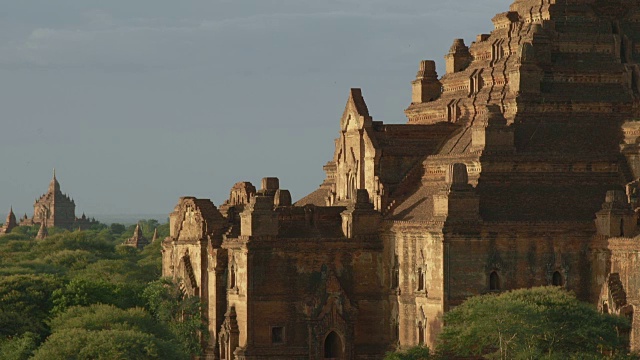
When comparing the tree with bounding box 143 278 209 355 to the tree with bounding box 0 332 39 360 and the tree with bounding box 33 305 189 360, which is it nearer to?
the tree with bounding box 33 305 189 360

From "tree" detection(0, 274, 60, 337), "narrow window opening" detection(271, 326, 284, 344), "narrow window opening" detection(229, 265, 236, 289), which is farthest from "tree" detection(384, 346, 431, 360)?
"tree" detection(0, 274, 60, 337)

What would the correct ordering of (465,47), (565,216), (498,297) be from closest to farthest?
(498,297)
(565,216)
(465,47)

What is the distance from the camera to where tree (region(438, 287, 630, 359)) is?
2985 inches

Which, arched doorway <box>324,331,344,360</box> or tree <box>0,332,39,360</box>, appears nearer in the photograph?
arched doorway <box>324,331,344,360</box>

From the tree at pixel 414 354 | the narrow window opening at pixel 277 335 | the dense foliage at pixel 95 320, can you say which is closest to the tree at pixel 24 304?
the dense foliage at pixel 95 320

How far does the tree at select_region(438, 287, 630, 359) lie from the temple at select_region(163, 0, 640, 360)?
9.75ft

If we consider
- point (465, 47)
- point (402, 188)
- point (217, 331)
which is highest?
point (465, 47)

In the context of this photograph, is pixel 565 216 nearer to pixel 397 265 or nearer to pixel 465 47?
pixel 397 265

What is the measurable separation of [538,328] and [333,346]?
15.4 meters

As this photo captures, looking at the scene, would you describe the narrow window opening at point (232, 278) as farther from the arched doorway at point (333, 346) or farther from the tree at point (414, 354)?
the tree at point (414, 354)

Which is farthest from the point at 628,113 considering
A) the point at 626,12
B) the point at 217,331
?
the point at 217,331

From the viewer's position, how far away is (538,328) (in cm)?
7588

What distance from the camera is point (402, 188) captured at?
300ft

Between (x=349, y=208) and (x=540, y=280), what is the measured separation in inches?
428
